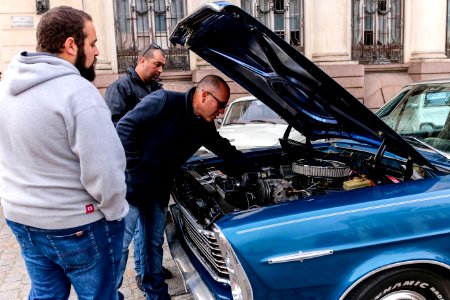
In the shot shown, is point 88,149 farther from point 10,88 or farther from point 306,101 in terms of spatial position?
point 306,101

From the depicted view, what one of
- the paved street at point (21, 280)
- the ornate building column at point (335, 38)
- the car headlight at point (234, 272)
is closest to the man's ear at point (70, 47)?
the car headlight at point (234, 272)

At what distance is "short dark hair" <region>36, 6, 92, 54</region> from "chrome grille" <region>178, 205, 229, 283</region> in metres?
1.20

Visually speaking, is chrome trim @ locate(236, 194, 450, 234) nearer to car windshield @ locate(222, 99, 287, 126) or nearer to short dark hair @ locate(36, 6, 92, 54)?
short dark hair @ locate(36, 6, 92, 54)

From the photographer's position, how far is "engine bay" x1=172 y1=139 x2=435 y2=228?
271 cm

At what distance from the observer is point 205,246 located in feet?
8.38

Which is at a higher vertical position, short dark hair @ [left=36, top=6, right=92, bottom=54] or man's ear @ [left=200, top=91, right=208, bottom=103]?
short dark hair @ [left=36, top=6, right=92, bottom=54]

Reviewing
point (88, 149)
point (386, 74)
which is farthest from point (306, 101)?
point (386, 74)

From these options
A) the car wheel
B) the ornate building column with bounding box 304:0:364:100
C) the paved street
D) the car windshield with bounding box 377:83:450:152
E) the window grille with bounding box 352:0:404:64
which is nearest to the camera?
the car wheel

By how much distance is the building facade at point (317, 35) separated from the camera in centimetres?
980

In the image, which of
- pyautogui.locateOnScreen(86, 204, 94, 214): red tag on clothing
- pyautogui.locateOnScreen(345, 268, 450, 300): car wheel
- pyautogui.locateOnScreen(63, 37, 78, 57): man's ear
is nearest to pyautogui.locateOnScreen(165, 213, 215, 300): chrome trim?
pyautogui.locateOnScreen(345, 268, 450, 300): car wheel

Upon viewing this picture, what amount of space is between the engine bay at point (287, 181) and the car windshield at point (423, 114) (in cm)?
42

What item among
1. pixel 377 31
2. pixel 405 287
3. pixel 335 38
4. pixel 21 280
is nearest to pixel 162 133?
pixel 405 287

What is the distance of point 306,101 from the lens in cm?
307

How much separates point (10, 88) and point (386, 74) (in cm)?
1144
